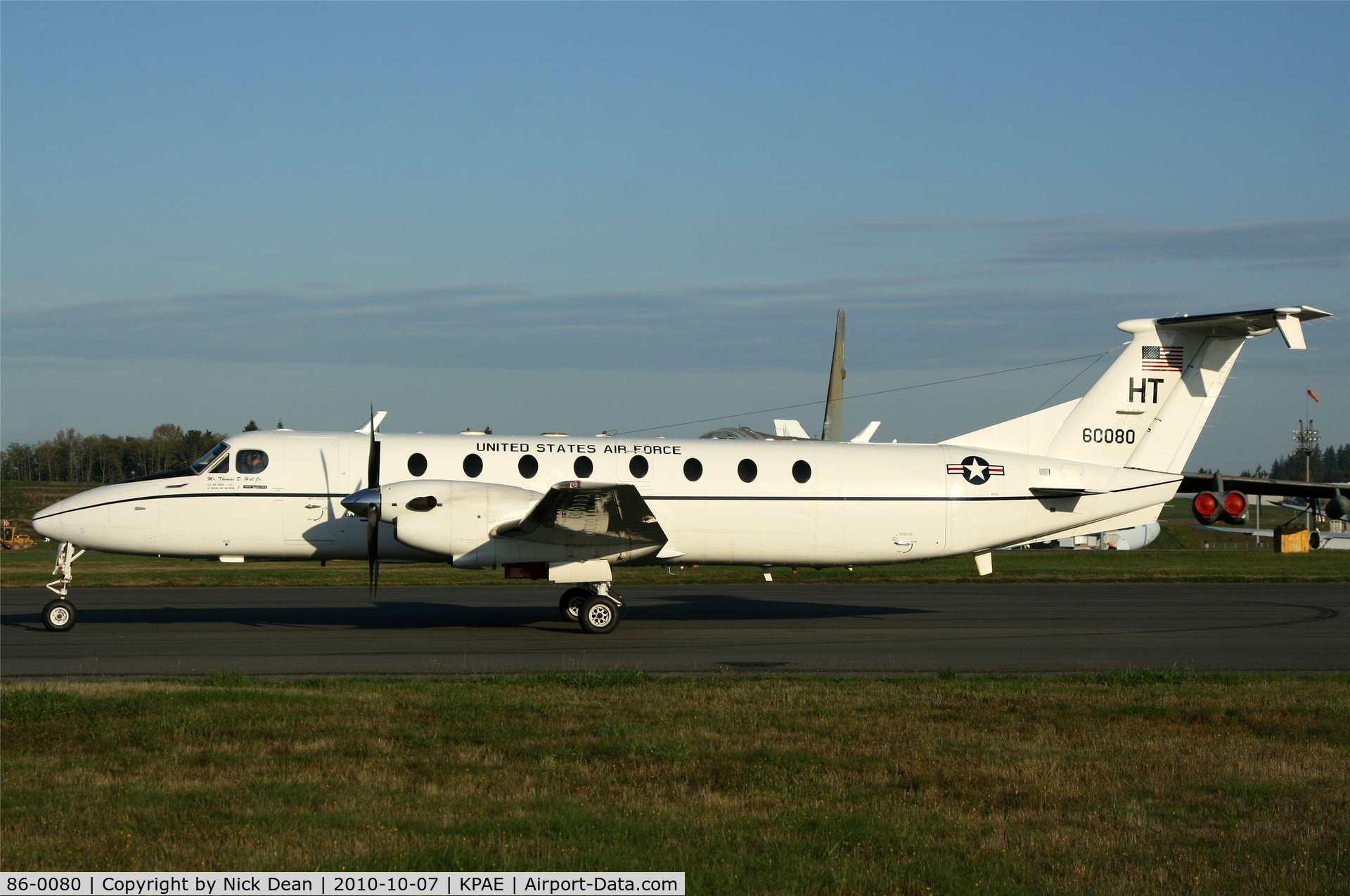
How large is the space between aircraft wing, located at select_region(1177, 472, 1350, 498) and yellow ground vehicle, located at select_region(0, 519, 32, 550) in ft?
141

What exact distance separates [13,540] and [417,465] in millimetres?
35181

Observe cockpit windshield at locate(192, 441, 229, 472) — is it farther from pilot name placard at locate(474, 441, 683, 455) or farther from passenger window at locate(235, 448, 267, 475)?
pilot name placard at locate(474, 441, 683, 455)

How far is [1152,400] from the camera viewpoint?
19641 mm

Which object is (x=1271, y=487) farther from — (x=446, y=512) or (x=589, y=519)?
(x=446, y=512)

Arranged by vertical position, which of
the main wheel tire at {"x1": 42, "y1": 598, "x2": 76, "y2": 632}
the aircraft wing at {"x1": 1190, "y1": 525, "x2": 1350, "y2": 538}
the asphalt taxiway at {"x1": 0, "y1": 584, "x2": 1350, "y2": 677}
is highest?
the main wheel tire at {"x1": 42, "y1": 598, "x2": 76, "y2": 632}

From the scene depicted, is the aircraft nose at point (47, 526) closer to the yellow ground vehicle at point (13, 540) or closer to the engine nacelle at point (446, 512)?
the engine nacelle at point (446, 512)

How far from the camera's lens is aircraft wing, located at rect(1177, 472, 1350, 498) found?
63.4 feet

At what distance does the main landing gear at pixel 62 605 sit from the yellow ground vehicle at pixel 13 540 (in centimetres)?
3048

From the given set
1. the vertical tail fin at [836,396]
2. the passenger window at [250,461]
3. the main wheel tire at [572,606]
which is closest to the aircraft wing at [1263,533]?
the vertical tail fin at [836,396]

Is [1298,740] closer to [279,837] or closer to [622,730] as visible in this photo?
[622,730]

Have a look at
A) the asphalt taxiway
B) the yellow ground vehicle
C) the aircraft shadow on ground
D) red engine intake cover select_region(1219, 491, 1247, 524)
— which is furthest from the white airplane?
the yellow ground vehicle

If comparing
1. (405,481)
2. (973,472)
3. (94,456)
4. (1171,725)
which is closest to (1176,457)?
(973,472)

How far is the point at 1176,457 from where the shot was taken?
19844 millimetres

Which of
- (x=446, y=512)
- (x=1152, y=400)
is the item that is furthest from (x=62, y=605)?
(x=1152, y=400)
